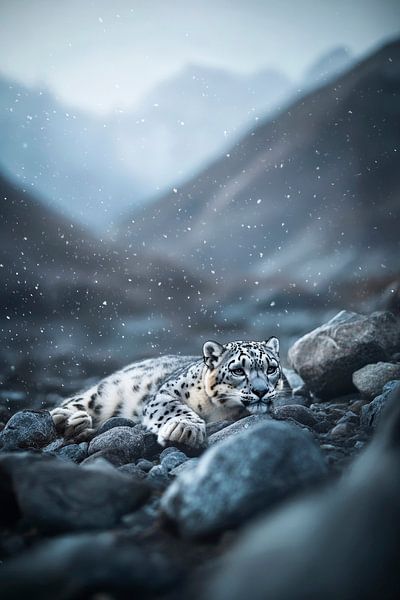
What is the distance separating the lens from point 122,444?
358cm

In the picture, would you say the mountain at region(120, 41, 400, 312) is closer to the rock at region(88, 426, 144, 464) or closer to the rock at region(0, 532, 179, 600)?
the rock at region(88, 426, 144, 464)

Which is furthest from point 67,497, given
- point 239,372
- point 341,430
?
point 239,372

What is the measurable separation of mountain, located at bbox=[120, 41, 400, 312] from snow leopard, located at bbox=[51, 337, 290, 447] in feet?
7.64

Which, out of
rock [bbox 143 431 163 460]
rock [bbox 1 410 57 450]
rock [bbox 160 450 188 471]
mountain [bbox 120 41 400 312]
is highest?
mountain [bbox 120 41 400 312]

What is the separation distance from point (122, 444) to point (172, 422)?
0.55 meters

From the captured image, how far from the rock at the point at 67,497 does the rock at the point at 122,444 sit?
57.0 inches

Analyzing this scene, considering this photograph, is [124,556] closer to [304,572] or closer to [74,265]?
[304,572]

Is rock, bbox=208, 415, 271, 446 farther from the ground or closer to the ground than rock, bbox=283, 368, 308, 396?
closer to the ground

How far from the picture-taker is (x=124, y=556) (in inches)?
52.7

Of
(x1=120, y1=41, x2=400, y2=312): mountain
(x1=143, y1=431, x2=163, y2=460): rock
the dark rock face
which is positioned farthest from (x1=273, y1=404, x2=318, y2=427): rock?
(x1=120, y1=41, x2=400, y2=312): mountain

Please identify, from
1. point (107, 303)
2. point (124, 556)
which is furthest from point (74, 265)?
point (124, 556)

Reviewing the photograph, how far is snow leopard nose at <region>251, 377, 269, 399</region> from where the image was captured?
4.41 metres

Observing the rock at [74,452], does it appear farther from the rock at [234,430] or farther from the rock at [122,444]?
the rock at [234,430]

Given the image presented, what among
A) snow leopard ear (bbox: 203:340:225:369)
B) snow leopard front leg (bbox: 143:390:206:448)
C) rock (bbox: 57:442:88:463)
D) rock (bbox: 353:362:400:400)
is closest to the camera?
rock (bbox: 57:442:88:463)
